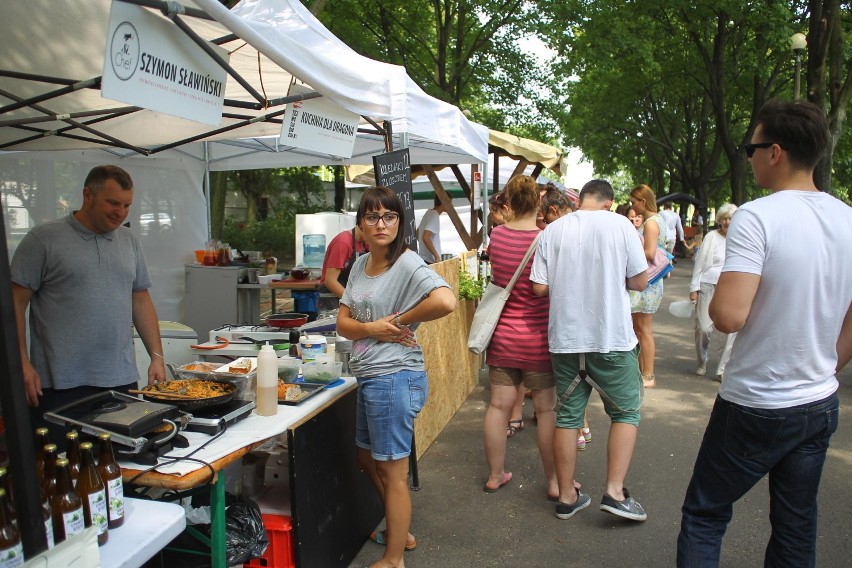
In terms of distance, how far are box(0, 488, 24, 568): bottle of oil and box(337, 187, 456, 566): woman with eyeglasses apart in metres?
1.69

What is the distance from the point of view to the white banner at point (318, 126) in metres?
3.75

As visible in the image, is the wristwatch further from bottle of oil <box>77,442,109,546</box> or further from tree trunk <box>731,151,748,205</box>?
tree trunk <box>731,151,748,205</box>

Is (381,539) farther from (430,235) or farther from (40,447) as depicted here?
(430,235)

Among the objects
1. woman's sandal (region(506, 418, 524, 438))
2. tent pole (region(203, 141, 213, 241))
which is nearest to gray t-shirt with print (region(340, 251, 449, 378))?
woman's sandal (region(506, 418, 524, 438))

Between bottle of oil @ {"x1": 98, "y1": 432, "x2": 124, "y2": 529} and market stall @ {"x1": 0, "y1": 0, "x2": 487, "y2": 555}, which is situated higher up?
market stall @ {"x1": 0, "y1": 0, "x2": 487, "y2": 555}

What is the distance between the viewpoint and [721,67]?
1852 centimetres

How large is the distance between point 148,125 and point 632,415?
421 cm

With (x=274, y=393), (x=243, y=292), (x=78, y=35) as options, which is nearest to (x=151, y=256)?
(x=243, y=292)

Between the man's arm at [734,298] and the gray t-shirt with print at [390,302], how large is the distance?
1.22 metres

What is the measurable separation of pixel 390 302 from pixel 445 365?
8.60 ft

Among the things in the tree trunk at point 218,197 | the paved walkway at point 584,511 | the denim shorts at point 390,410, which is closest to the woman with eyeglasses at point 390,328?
the denim shorts at point 390,410

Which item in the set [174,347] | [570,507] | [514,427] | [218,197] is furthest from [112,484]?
[218,197]

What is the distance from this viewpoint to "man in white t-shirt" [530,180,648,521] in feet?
12.0

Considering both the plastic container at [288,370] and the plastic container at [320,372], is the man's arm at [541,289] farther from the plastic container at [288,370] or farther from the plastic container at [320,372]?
the plastic container at [288,370]
